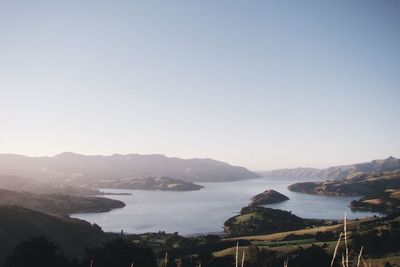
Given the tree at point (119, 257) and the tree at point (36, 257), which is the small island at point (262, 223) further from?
the tree at point (36, 257)

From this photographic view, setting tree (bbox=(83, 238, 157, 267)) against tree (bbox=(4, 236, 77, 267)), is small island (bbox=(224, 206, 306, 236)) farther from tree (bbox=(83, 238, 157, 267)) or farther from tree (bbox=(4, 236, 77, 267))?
tree (bbox=(4, 236, 77, 267))

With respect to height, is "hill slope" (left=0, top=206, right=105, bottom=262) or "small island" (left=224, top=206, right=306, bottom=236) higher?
"hill slope" (left=0, top=206, right=105, bottom=262)

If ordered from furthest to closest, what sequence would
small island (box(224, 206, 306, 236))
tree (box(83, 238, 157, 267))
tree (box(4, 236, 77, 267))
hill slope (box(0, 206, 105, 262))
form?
small island (box(224, 206, 306, 236)), hill slope (box(0, 206, 105, 262)), tree (box(4, 236, 77, 267)), tree (box(83, 238, 157, 267))

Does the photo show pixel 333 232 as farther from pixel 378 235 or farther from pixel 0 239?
pixel 0 239

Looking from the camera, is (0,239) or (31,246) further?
(0,239)

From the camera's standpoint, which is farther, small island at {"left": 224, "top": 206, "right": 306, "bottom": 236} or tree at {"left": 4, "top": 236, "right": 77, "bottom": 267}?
small island at {"left": 224, "top": 206, "right": 306, "bottom": 236}

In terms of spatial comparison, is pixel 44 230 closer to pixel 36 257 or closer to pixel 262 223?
pixel 36 257

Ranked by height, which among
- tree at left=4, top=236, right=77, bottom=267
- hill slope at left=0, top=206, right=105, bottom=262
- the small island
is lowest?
the small island

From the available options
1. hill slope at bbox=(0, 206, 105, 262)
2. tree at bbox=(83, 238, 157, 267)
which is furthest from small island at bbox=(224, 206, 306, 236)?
tree at bbox=(83, 238, 157, 267)

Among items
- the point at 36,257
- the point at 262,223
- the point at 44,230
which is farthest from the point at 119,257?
the point at 262,223

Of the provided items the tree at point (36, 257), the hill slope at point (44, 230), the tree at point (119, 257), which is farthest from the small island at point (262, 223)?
the tree at point (36, 257)

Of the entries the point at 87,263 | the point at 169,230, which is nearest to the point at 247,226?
the point at 169,230
